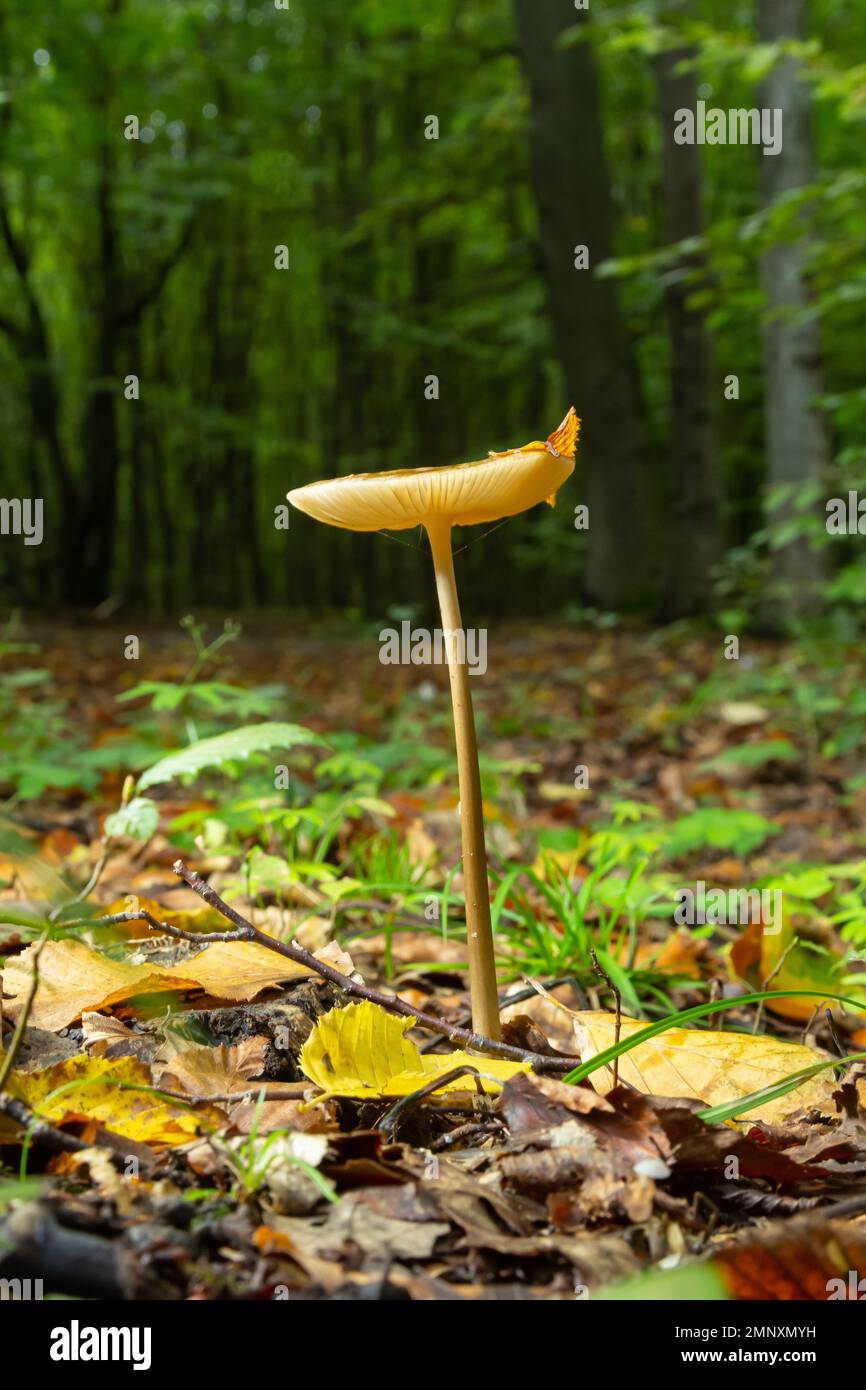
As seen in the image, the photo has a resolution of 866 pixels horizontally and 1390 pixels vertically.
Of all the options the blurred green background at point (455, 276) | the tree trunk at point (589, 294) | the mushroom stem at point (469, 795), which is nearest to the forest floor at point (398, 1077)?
the mushroom stem at point (469, 795)

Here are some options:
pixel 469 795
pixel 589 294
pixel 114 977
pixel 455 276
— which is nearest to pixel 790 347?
pixel 589 294

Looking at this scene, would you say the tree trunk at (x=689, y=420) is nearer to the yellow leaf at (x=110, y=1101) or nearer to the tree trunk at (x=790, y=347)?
the tree trunk at (x=790, y=347)

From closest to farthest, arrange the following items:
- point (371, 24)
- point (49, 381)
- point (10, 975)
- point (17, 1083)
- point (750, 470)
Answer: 1. point (17, 1083)
2. point (10, 975)
3. point (371, 24)
4. point (49, 381)
5. point (750, 470)

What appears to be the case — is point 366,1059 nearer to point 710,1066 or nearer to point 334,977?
point 334,977

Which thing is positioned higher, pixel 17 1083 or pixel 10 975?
pixel 10 975

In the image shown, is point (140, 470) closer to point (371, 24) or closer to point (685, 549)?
point (371, 24)

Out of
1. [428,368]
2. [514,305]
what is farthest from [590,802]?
[428,368]

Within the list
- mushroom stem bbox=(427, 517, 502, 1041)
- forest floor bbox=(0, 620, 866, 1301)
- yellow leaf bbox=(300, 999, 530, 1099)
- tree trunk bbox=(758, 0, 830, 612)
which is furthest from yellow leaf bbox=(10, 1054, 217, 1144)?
tree trunk bbox=(758, 0, 830, 612)
